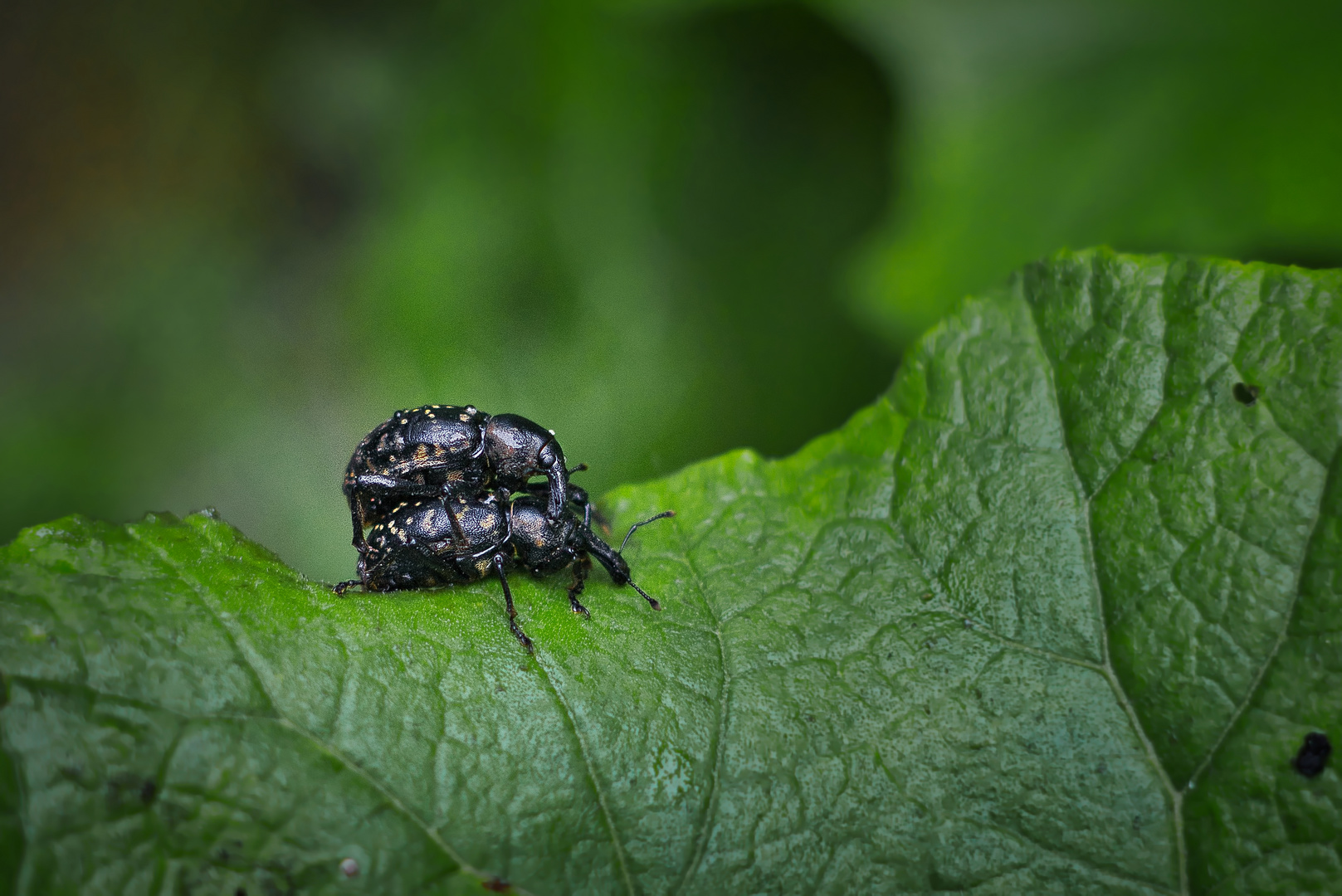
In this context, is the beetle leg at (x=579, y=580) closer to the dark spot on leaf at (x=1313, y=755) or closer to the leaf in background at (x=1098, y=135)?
the leaf in background at (x=1098, y=135)

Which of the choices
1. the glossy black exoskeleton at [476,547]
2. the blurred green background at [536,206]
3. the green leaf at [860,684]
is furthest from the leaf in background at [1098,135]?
the glossy black exoskeleton at [476,547]

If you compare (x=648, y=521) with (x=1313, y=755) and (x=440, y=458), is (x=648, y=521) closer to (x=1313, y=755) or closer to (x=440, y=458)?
(x=440, y=458)

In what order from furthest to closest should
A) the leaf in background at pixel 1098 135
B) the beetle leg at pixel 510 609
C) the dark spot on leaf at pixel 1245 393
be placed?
1. the leaf in background at pixel 1098 135
2. the beetle leg at pixel 510 609
3. the dark spot on leaf at pixel 1245 393

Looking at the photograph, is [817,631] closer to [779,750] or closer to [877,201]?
[779,750]

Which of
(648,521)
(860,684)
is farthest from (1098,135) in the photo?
(860,684)

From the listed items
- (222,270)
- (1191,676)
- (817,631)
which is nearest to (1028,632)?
(1191,676)

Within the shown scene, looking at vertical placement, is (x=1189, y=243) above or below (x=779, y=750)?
above

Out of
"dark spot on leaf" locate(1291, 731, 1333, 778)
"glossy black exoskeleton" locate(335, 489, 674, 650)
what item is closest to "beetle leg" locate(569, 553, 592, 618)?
"glossy black exoskeleton" locate(335, 489, 674, 650)
